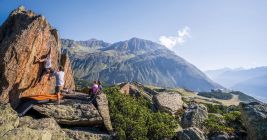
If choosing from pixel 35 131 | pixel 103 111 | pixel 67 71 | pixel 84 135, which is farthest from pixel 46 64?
pixel 35 131

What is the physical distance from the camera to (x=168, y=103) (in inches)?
2189

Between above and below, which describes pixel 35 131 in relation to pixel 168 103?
below

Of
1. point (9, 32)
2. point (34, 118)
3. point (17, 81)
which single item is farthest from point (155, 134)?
point (9, 32)

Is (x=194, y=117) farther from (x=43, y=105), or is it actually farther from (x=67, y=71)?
(x=43, y=105)

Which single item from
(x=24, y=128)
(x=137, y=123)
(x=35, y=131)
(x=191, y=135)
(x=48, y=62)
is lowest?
(x=191, y=135)

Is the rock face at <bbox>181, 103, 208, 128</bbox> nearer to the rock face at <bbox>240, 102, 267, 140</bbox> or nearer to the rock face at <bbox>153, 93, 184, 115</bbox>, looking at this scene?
the rock face at <bbox>153, 93, 184, 115</bbox>

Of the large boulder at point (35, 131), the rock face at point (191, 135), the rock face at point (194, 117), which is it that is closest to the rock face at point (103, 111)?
the large boulder at point (35, 131)

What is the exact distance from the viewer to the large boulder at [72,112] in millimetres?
31164

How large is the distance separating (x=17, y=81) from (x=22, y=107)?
3015 millimetres

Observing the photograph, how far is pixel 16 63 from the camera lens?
32.1 meters

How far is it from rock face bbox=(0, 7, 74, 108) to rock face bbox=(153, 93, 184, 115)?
2351 cm

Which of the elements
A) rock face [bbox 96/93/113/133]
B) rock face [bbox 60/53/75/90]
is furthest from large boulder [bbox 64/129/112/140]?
rock face [bbox 60/53/75/90]

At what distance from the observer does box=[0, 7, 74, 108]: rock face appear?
31.6m

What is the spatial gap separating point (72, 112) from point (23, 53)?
342 inches
